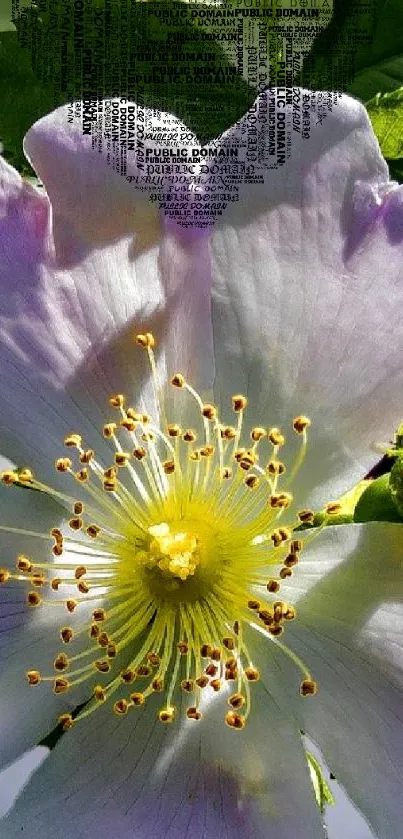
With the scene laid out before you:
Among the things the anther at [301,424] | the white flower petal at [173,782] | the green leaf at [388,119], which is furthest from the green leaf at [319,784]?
the green leaf at [388,119]

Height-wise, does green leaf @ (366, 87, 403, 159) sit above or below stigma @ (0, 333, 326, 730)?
above

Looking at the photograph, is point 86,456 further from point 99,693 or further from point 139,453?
point 99,693

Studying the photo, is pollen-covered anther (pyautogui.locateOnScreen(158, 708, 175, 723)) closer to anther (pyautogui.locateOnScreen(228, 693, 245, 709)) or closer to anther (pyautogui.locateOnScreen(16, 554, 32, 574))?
anther (pyautogui.locateOnScreen(228, 693, 245, 709))

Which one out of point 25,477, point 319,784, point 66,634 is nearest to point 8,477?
point 25,477

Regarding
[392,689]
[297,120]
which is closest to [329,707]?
[392,689]

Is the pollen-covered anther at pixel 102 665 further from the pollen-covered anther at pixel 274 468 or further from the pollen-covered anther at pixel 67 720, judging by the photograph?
the pollen-covered anther at pixel 274 468

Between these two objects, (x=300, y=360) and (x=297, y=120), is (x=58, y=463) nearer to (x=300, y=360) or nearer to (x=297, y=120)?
(x=300, y=360)

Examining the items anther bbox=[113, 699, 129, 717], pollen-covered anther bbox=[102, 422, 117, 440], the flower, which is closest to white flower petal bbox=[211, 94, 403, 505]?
the flower
